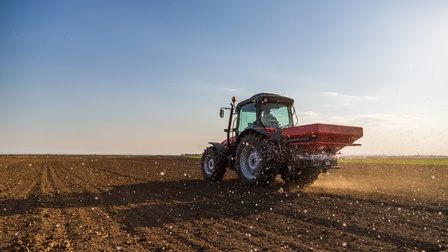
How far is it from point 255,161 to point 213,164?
8.97 ft

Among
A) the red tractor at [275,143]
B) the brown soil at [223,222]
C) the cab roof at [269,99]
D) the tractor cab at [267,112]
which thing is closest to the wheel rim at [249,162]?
the red tractor at [275,143]

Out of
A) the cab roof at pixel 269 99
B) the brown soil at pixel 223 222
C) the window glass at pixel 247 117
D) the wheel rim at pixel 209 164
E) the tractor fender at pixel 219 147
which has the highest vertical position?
the cab roof at pixel 269 99

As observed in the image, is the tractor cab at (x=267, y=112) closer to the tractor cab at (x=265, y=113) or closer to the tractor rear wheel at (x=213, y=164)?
the tractor cab at (x=265, y=113)

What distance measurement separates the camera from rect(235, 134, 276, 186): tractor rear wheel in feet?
28.4

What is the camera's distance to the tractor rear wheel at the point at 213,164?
1143 cm

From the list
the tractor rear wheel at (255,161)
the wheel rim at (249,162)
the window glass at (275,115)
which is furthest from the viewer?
the window glass at (275,115)

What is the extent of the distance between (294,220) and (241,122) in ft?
19.6

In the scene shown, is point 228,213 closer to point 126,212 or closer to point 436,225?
point 126,212

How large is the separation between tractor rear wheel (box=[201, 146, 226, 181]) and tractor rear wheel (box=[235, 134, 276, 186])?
1.69 metres

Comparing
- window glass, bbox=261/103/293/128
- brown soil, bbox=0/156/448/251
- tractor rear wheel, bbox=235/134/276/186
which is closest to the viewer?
brown soil, bbox=0/156/448/251

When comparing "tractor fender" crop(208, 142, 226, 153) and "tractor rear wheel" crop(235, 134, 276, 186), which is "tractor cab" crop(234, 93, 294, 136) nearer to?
"tractor rear wheel" crop(235, 134, 276, 186)

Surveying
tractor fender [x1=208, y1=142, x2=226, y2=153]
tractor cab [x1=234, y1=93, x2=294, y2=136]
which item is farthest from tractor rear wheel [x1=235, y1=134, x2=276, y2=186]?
tractor fender [x1=208, y1=142, x2=226, y2=153]

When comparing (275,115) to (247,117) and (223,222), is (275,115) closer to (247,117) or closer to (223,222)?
(247,117)

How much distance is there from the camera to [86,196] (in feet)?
25.7
